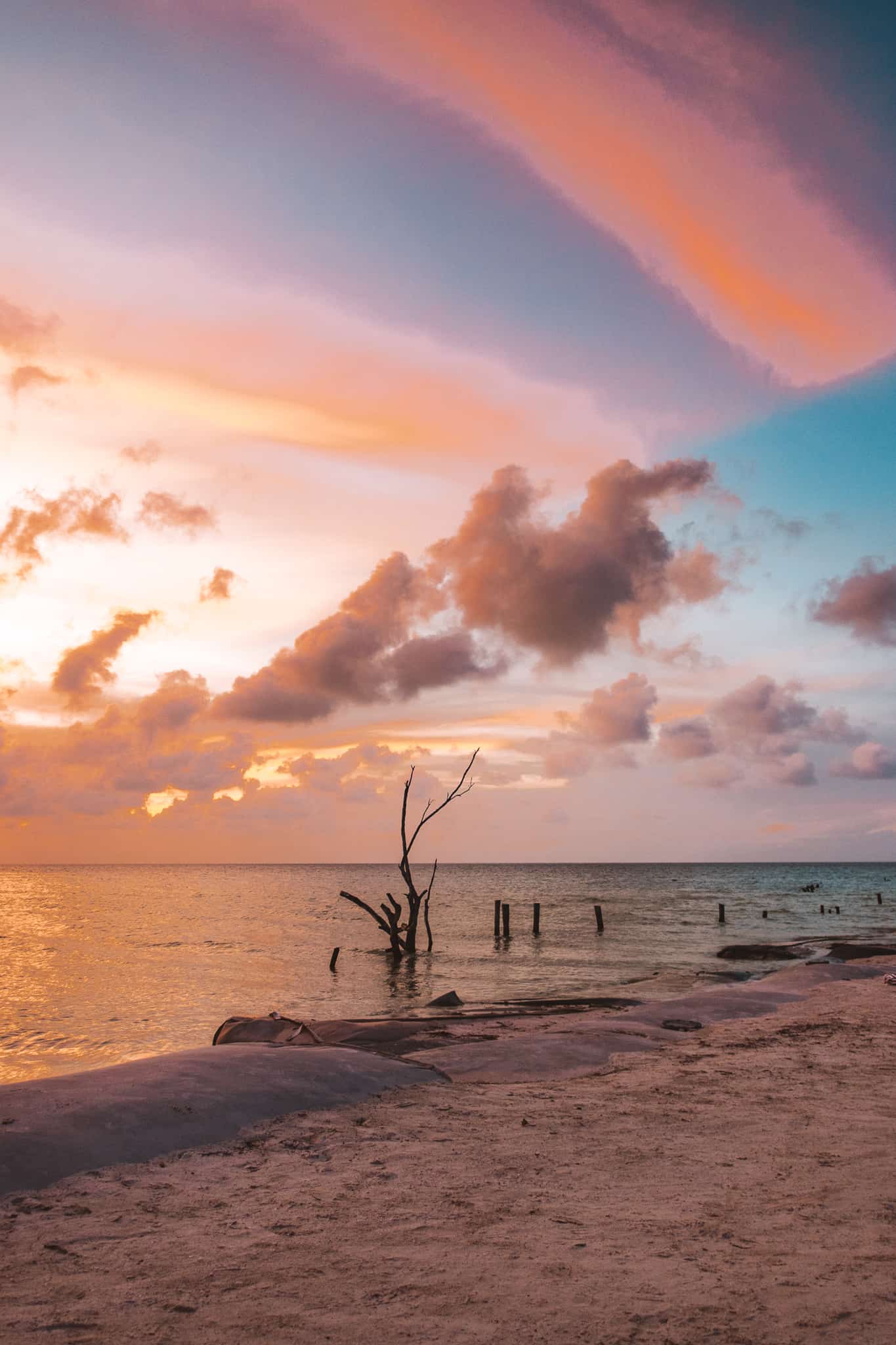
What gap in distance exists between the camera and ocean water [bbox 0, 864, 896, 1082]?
1948 cm

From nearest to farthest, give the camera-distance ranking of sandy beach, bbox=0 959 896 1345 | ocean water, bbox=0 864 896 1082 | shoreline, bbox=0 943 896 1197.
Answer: sandy beach, bbox=0 959 896 1345 → shoreline, bbox=0 943 896 1197 → ocean water, bbox=0 864 896 1082

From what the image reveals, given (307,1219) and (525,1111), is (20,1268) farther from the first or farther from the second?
(525,1111)

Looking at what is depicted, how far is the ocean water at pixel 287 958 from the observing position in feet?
63.9

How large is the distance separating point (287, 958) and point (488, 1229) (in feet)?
98.0

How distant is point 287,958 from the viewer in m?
33.0

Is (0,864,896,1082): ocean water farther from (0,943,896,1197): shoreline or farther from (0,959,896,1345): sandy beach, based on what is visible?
(0,959,896,1345): sandy beach

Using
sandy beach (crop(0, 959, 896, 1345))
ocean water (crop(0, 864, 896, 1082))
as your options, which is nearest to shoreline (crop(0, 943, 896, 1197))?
sandy beach (crop(0, 959, 896, 1345))

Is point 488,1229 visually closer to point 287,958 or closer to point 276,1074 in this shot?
point 276,1074

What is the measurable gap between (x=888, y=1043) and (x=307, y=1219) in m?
9.74

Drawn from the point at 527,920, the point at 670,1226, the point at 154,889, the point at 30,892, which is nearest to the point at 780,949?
the point at 527,920

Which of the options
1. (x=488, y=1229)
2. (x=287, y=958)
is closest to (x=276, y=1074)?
(x=488, y=1229)

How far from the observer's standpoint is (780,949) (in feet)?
103

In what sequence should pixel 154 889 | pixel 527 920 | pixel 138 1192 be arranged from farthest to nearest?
pixel 154 889 → pixel 527 920 → pixel 138 1192

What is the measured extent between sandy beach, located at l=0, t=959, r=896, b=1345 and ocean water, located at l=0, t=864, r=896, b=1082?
10.7 m
